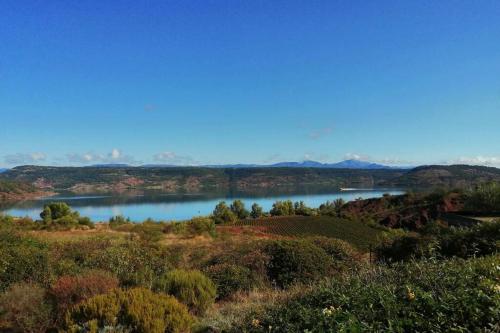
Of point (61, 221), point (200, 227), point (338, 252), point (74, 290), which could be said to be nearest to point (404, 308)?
point (74, 290)

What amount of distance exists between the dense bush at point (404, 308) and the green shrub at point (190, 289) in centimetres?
239

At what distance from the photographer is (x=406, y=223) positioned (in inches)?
2448

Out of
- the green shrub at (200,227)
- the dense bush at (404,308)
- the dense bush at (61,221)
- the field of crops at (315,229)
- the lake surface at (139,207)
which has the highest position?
the dense bush at (404,308)

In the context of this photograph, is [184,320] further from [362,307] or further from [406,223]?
[406,223]

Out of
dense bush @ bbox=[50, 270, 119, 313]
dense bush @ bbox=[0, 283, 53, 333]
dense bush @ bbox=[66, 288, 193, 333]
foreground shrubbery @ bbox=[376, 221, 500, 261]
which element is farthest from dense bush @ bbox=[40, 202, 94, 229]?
dense bush @ bbox=[66, 288, 193, 333]

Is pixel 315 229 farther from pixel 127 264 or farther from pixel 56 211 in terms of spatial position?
pixel 56 211

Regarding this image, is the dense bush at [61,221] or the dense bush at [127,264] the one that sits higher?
the dense bush at [127,264]

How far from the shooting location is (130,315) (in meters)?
4.64

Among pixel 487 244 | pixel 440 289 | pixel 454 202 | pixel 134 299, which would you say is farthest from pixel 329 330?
pixel 454 202

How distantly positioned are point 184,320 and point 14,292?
316 cm

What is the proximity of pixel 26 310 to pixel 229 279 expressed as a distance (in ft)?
12.8

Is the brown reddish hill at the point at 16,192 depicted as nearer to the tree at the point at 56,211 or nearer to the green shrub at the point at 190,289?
the tree at the point at 56,211

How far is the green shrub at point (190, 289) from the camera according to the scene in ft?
22.2

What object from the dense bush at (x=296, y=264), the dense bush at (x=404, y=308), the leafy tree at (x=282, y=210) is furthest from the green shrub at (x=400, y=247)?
the leafy tree at (x=282, y=210)
